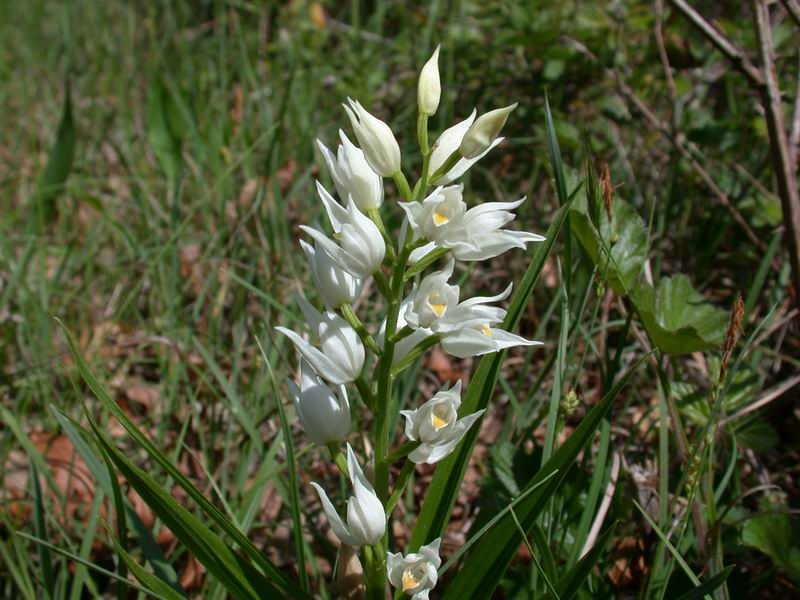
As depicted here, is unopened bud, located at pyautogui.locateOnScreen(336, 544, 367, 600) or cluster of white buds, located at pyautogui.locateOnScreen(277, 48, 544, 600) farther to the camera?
unopened bud, located at pyautogui.locateOnScreen(336, 544, 367, 600)

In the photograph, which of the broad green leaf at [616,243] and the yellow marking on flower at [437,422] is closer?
the yellow marking on flower at [437,422]

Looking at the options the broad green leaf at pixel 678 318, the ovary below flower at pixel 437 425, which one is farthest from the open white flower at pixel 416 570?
the broad green leaf at pixel 678 318

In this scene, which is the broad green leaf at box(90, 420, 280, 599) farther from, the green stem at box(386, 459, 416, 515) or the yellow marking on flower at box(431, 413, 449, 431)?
the yellow marking on flower at box(431, 413, 449, 431)

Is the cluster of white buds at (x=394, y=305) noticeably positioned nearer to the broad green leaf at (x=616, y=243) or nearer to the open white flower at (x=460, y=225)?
the open white flower at (x=460, y=225)

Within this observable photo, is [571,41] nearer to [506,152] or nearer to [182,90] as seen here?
[506,152]

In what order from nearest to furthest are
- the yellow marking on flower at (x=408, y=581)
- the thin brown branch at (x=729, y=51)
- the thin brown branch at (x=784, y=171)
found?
the yellow marking on flower at (x=408, y=581) < the thin brown branch at (x=784, y=171) < the thin brown branch at (x=729, y=51)

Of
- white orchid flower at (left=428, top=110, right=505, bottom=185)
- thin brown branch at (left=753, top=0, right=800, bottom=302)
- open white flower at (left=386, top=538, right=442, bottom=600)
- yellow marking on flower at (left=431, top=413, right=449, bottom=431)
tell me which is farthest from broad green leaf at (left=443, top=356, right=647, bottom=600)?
thin brown branch at (left=753, top=0, right=800, bottom=302)
